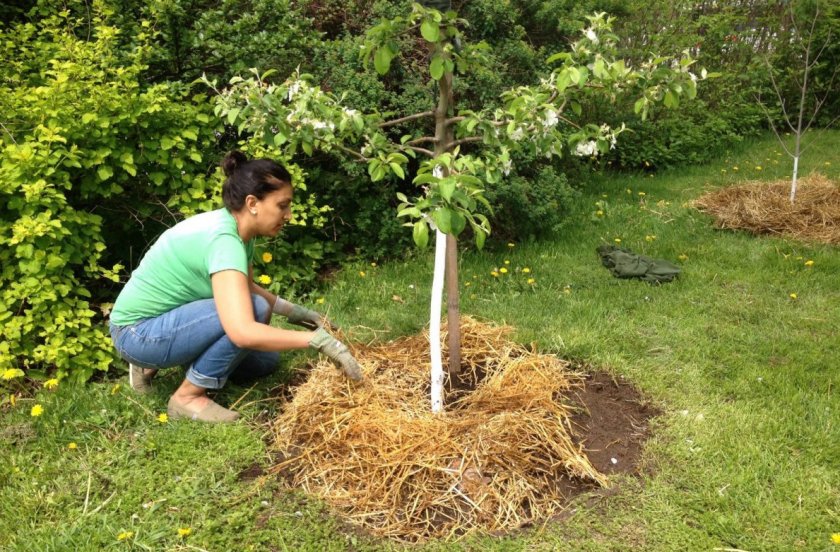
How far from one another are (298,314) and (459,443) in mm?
1075

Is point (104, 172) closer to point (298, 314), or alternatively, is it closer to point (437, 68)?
point (298, 314)

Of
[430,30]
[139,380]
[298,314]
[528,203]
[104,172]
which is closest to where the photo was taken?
[430,30]

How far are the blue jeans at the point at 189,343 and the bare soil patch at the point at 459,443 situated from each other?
0.35 m

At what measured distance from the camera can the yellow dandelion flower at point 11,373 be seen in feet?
9.52

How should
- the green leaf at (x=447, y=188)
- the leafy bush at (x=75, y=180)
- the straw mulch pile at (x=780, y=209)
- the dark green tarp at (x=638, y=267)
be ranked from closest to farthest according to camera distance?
the green leaf at (x=447, y=188), the leafy bush at (x=75, y=180), the dark green tarp at (x=638, y=267), the straw mulch pile at (x=780, y=209)

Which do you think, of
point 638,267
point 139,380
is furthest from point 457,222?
point 638,267

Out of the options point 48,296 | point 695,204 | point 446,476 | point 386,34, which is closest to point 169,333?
point 48,296

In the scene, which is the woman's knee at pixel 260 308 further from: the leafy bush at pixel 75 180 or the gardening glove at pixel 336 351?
the leafy bush at pixel 75 180

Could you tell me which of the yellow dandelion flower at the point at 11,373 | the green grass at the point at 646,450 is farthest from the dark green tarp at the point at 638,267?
the yellow dandelion flower at the point at 11,373

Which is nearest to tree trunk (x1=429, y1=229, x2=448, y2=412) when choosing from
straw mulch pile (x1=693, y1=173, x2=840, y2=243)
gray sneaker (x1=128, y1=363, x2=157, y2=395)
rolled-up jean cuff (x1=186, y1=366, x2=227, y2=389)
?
rolled-up jean cuff (x1=186, y1=366, x2=227, y2=389)

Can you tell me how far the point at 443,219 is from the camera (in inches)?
75.6

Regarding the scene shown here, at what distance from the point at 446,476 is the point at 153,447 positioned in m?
1.15

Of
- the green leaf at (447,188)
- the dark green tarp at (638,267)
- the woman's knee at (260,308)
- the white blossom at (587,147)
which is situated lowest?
the dark green tarp at (638,267)

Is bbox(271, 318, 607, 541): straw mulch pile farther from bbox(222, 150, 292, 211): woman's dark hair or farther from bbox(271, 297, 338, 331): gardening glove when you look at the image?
bbox(222, 150, 292, 211): woman's dark hair
